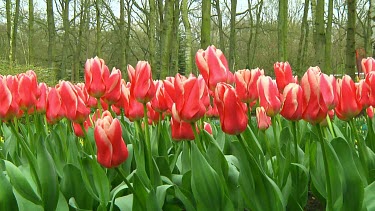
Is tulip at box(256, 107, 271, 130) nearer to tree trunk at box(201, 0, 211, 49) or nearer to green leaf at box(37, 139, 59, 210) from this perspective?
green leaf at box(37, 139, 59, 210)

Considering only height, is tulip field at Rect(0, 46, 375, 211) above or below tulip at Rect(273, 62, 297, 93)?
below

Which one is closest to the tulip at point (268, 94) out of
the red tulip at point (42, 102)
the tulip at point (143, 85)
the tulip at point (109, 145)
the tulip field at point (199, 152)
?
the tulip field at point (199, 152)

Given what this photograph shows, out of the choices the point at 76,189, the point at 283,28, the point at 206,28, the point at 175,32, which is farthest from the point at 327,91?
the point at 175,32

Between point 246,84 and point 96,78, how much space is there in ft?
1.81

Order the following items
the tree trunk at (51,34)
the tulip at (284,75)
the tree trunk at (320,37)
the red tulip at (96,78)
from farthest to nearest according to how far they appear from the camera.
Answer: the tree trunk at (51,34), the tree trunk at (320,37), the tulip at (284,75), the red tulip at (96,78)

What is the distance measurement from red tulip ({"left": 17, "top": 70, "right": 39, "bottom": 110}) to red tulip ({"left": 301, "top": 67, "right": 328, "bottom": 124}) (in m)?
1.13

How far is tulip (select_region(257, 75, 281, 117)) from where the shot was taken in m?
1.51

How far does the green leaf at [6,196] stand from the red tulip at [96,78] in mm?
479

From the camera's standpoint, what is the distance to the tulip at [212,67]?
5.11 ft

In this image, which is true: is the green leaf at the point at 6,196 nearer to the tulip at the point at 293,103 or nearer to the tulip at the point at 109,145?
the tulip at the point at 109,145

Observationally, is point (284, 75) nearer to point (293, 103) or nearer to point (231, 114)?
point (293, 103)

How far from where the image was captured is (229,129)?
123 cm

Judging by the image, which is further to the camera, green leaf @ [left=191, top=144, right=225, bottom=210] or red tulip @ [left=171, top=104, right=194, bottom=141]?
red tulip @ [left=171, top=104, right=194, bottom=141]

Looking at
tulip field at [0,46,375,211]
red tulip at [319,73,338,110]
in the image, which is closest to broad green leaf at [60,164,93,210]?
tulip field at [0,46,375,211]
